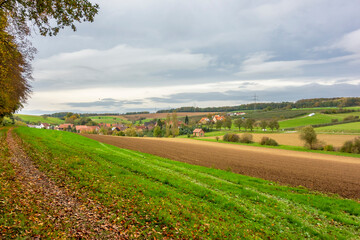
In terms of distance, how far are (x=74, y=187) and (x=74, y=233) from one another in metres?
4.76

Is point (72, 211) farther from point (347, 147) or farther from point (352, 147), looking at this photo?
point (347, 147)

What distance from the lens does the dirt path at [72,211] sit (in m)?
6.77

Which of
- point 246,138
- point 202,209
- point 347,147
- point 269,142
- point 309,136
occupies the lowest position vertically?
point 269,142

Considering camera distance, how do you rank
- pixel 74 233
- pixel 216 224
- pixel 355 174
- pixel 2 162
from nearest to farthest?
1. pixel 74 233
2. pixel 216 224
3. pixel 2 162
4. pixel 355 174

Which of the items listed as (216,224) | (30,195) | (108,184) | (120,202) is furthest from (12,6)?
(216,224)

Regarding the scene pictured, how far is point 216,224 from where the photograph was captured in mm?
8477

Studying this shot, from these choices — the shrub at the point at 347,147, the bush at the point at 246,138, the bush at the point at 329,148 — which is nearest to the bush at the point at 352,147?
the shrub at the point at 347,147

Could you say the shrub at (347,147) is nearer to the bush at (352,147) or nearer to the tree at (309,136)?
the bush at (352,147)

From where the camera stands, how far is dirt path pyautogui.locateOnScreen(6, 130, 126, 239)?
22.2ft

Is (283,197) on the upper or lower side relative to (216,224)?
lower

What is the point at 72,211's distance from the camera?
792 centimetres

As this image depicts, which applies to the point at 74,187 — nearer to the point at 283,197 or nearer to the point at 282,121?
the point at 283,197

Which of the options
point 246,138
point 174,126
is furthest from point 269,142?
point 174,126

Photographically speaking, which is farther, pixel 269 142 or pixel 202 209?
pixel 269 142
